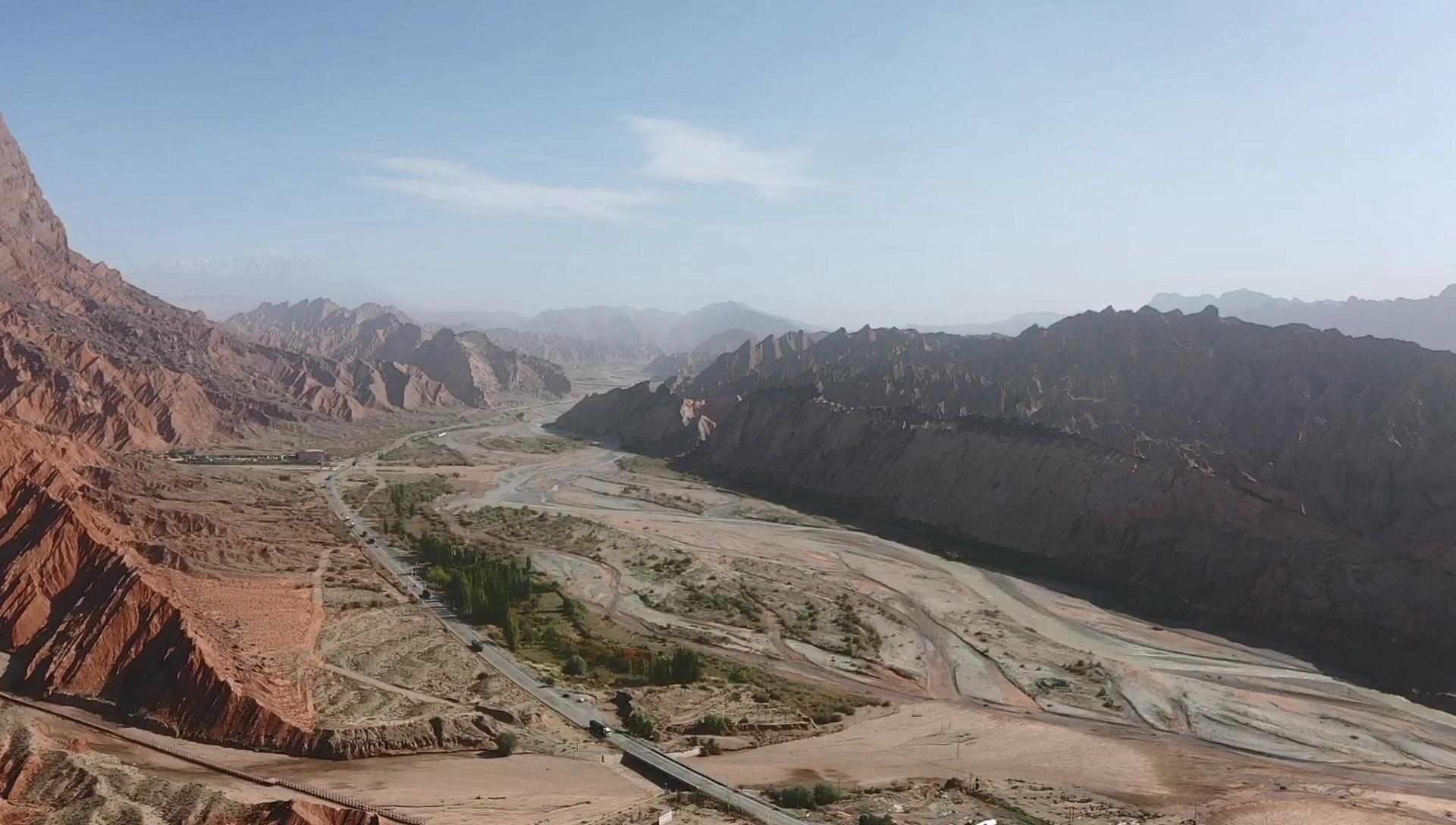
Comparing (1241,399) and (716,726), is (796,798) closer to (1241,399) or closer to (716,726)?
(716,726)

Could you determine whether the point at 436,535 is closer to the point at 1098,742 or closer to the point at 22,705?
the point at 22,705

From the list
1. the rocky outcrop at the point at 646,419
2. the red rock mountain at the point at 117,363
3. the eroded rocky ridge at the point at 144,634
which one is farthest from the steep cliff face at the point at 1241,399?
the red rock mountain at the point at 117,363

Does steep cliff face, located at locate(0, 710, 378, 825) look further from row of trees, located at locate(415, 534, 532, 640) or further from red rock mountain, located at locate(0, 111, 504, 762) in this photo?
row of trees, located at locate(415, 534, 532, 640)

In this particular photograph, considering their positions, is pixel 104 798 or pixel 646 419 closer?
pixel 104 798

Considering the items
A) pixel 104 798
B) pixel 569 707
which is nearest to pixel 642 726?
pixel 569 707

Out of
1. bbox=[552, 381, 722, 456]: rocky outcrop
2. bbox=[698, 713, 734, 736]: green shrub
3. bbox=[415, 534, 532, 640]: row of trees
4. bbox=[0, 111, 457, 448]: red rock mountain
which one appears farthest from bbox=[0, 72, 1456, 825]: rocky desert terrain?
bbox=[552, 381, 722, 456]: rocky outcrop

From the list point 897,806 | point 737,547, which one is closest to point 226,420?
point 737,547
